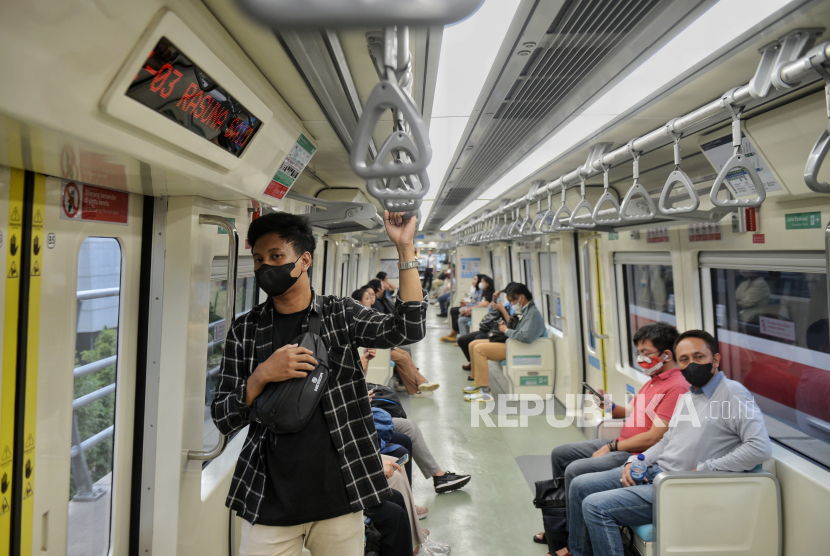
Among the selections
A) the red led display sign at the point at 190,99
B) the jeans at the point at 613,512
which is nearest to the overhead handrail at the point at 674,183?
the jeans at the point at 613,512

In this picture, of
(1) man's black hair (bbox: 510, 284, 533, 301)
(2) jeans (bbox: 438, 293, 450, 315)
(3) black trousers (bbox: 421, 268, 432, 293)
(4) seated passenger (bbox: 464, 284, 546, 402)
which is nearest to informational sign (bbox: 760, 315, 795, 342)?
(4) seated passenger (bbox: 464, 284, 546, 402)

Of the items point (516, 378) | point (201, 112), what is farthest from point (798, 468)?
point (516, 378)

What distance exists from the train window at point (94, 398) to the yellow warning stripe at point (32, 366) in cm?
23

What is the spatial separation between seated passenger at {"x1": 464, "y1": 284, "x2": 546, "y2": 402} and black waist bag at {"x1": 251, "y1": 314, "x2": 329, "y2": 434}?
5.42m

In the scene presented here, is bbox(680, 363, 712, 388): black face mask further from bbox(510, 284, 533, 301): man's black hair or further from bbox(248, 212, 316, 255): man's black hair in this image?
bbox(510, 284, 533, 301): man's black hair

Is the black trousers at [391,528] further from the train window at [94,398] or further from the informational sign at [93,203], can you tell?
the informational sign at [93,203]

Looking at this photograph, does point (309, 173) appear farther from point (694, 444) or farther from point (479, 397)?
point (479, 397)

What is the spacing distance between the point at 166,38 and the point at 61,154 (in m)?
0.44

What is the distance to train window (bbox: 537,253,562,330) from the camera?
7745 millimetres

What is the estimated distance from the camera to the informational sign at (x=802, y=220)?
7.94 ft

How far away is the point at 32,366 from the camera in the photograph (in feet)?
5.08

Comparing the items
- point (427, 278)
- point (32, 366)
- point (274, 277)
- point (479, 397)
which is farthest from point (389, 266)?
point (32, 366)

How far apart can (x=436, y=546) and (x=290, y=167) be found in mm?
2782

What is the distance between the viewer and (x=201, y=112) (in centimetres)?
153
